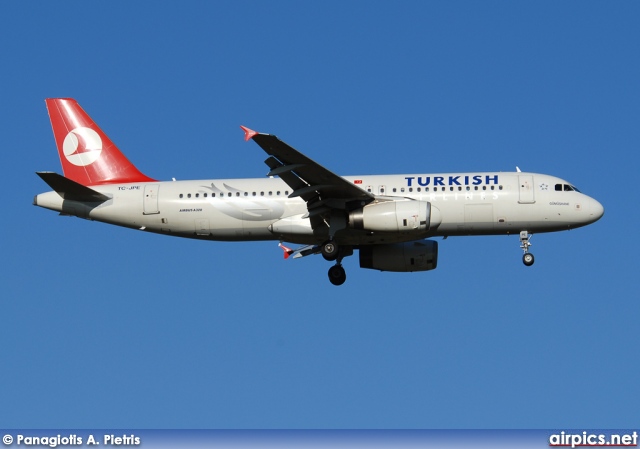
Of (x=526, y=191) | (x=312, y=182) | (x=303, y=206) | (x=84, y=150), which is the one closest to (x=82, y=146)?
(x=84, y=150)

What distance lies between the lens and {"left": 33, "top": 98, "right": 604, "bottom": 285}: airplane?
52844 millimetres

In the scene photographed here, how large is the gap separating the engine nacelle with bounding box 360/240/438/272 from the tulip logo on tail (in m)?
13.5

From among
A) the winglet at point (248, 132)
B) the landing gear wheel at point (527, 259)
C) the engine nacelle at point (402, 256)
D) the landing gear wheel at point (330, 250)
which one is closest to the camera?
the winglet at point (248, 132)

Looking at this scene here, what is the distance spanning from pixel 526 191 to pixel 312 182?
30.8 ft

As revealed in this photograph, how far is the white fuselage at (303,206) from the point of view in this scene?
5394 cm

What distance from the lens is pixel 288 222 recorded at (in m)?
54.5

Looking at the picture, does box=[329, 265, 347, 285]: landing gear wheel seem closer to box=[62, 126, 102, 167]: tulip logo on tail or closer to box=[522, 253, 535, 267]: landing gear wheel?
box=[522, 253, 535, 267]: landing gear wheel

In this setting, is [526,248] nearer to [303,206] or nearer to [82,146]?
[303,206]

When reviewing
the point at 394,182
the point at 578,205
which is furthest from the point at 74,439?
the point at 578,205

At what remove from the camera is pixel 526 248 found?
179 feet

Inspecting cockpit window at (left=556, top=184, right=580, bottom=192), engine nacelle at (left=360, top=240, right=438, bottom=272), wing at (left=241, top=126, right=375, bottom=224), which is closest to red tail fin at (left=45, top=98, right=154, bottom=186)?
wing at (left=241, top=126, right=375, bottom=224)

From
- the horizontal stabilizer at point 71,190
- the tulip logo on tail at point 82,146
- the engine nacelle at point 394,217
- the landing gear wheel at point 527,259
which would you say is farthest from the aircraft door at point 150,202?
the landing gear wheel at point 527,259

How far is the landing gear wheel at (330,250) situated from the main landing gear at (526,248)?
812 centimetres

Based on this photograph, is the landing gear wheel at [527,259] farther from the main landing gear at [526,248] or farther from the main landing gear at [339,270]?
the main landing gear at [339,270]
